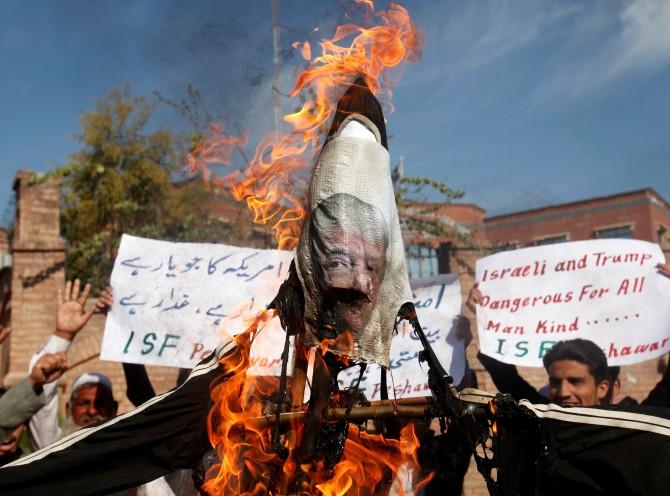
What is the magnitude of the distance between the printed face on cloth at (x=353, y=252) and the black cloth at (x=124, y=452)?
0.62m

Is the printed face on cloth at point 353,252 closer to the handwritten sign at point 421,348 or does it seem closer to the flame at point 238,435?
the flame at point 238,435

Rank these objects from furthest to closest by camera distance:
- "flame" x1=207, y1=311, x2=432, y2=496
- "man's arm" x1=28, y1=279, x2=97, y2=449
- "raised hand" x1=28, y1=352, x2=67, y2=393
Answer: "man's arm" x1=28, y1=279, x2=97, y2=449 → "raised hand" x1=28, y1=352, x2=67, y2=393 → "flame" x1=207, y1=311, x2=432, y2=496

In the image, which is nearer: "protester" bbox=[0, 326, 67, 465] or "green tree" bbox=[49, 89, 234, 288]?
"protester" bbox=[0, 326, 67, 465]

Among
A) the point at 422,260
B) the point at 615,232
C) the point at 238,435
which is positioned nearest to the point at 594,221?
the point at 615,232

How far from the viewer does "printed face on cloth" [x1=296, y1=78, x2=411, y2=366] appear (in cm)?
239

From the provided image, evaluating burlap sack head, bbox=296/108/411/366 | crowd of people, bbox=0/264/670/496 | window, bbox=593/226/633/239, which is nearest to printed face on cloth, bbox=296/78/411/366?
burlap sack head, bbox=296/108/411/366

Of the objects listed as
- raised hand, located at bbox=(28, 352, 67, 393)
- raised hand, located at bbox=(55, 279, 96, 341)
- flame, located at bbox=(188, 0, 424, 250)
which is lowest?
raised hand, located at bbox=(28, 352, 67, 393)

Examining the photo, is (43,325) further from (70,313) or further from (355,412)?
(355,412)

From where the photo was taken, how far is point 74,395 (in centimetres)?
476

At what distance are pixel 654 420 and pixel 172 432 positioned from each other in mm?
1801

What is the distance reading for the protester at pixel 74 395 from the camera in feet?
14.3

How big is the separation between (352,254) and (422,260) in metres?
11.2

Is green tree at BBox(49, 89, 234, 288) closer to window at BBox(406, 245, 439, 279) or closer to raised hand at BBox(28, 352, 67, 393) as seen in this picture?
window at BBox(406, 245, 439, 279)

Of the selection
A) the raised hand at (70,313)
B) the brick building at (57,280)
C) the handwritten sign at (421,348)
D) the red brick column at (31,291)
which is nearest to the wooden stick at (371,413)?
the raised hand at (70,313)
